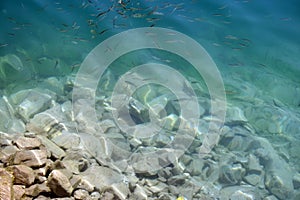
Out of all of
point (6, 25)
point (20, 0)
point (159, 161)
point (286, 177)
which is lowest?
point (286, 177)

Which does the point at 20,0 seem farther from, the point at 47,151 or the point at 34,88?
the point at 47,151

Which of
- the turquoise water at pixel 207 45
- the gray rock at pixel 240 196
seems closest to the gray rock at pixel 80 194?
the gray rock at pixel 240 196

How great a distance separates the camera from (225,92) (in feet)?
23.8

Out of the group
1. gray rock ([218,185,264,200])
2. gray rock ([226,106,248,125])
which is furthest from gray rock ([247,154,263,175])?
gray rock ([226,106,248,125])

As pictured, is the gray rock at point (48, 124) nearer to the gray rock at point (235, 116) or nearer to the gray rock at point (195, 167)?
the gray rock at point (195, 167)

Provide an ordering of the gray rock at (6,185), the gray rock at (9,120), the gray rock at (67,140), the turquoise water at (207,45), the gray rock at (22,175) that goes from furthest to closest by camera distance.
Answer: the turquoise water at (207,45), the gray rock at (9,120), the gray rock at (67,140), the gray rock at (22,175), the gray rock at (6,185)

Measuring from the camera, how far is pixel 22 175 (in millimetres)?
3119

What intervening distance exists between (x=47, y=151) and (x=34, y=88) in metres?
2.88

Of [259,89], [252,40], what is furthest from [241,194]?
[252,40]

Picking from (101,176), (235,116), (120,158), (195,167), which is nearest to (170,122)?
(195,167)

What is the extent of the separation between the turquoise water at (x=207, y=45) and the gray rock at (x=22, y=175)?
335 centimetres

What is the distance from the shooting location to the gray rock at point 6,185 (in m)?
2.60

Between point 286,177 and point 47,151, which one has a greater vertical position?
point 47,151

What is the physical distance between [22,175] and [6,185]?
0.34 meters
